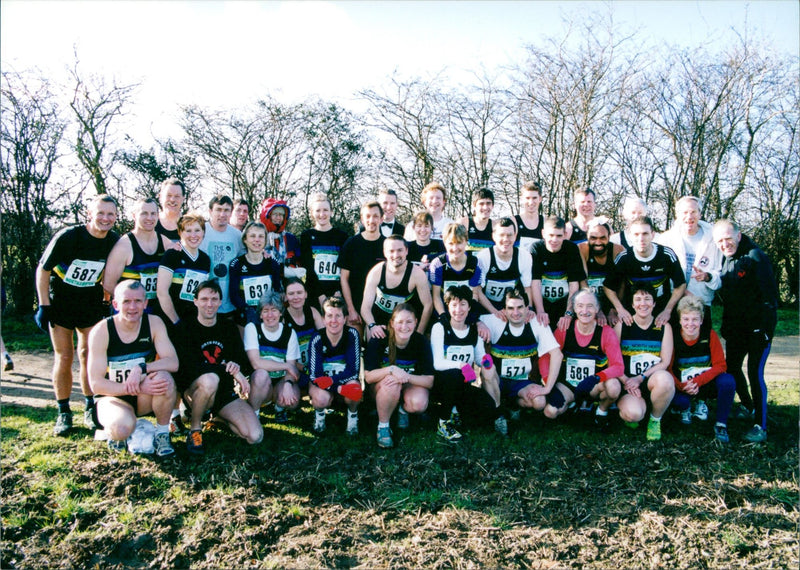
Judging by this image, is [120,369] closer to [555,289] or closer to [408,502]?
[408,502]

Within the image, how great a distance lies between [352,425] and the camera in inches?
180

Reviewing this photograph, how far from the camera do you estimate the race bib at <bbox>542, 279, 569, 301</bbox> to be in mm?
5039

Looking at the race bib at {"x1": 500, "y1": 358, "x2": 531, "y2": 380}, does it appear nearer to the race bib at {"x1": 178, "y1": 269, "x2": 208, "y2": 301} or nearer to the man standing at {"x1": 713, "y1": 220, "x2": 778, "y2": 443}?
the man standing at {"x1": 713, "y1": 220, "x2": 778, "y2": 443}

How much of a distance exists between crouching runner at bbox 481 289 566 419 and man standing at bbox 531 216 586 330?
0.22m

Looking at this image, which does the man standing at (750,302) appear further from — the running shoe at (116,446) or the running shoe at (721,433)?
the running shoe at (116,446)

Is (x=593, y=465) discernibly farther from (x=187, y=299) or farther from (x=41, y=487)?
(x=41, y=487)

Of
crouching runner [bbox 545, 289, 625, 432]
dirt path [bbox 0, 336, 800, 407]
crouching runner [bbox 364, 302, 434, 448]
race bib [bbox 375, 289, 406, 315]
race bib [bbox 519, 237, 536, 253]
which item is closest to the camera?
crouching runner [bbox 364, 302, 434, 448]

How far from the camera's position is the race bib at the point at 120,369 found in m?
4.00

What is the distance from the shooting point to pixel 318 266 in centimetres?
532

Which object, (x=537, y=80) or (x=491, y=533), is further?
(x=537, y=80)

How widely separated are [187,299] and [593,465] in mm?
3729

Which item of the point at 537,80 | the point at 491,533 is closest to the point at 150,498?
the point at 491,533

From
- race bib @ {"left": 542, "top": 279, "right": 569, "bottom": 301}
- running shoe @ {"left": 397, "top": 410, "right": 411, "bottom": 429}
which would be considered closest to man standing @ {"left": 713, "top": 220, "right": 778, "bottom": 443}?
race bib @ {"left": 542, "top": 279, "right": 569, "bottom": 301}

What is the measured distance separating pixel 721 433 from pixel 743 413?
0.91 meters
